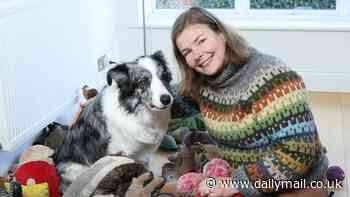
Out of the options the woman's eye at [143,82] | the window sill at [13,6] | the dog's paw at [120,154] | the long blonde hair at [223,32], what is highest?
the window sill at [13,6]

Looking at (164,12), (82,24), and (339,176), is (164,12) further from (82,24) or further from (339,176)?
(339,176)

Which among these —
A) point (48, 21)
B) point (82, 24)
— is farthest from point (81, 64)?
point (48, 21)

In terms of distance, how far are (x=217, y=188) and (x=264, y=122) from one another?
0.85 ft

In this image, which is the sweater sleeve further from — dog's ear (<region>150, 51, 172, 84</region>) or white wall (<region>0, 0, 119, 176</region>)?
white wall (<region>0, 0, 119, 176</region>)

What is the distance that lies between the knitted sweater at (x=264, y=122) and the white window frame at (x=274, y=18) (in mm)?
1785

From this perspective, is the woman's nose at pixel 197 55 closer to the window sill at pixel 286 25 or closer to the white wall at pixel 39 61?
the white wall at pixel 39 61

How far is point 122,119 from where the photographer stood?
84.4 inches

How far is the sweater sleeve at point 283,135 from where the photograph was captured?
5.19 feet

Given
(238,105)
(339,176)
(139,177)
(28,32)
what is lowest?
(339,176)

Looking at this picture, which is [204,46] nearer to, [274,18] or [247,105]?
[247,105]

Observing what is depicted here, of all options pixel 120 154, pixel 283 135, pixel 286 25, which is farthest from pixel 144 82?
pixel 286 25

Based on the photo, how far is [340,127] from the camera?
9.77 ft

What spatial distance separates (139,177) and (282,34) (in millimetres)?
2001

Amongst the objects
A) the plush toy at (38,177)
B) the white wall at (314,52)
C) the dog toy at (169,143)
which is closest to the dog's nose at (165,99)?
the plush toy at (38,177)
